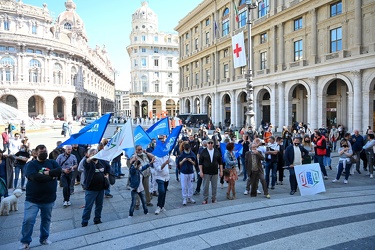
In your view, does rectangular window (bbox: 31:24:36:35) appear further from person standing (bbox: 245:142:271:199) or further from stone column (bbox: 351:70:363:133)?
person standing (bbox: 245:142:271:199)

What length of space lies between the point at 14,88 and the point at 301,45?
5769cm

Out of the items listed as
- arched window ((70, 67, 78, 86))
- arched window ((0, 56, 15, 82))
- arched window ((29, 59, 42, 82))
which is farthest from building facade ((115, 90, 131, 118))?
arched window ((0, 56, 15, 82))

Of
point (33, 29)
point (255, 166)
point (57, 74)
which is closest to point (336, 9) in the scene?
point (255, 166)

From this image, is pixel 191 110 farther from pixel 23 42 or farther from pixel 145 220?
pixel 145 220

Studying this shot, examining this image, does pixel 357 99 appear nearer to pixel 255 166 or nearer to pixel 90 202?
pixel 255 166

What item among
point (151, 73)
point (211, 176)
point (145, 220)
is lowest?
point (145, 220)

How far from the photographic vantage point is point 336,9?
25.1m

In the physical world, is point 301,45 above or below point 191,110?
above

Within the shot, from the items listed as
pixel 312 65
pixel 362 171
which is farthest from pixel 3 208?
pixel 312 65

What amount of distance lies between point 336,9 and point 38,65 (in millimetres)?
60378

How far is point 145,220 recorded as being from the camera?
6988 millimetres

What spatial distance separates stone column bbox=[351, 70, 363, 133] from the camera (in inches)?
901

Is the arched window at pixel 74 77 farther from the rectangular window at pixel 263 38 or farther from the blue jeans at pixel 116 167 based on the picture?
the blue jeans at pixel 116 167

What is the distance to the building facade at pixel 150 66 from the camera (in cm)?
8194
